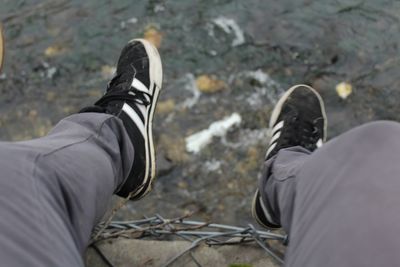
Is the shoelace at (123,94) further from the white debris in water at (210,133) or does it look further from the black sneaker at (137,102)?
the white debris in water at (210,133)

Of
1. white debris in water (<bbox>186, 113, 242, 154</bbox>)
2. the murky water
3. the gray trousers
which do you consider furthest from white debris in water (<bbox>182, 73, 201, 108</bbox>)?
the gray trousers

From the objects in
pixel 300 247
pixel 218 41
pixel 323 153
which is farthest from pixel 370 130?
pixel 218 41

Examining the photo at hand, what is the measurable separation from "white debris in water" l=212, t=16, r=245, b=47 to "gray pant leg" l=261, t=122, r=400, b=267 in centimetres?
119

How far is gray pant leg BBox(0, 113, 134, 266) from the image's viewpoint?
90cm

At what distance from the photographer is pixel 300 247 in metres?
0.99

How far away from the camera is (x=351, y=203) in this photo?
0.93m

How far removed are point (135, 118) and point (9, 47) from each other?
94 centimetres

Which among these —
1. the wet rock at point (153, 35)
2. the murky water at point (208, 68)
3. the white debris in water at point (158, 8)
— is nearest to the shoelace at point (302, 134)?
the murky water at point (208, 68)

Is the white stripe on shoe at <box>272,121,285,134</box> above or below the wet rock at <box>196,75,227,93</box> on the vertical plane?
below

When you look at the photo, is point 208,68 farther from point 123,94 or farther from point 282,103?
point 123,94

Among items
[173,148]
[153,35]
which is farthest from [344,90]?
[153,35]

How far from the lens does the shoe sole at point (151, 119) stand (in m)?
1.73

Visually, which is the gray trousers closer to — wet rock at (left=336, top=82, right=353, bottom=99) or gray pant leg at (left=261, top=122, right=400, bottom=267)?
gray pant leg at (left=261, top=122, right=400, bottom=267)

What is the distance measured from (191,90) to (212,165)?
1.19ft
